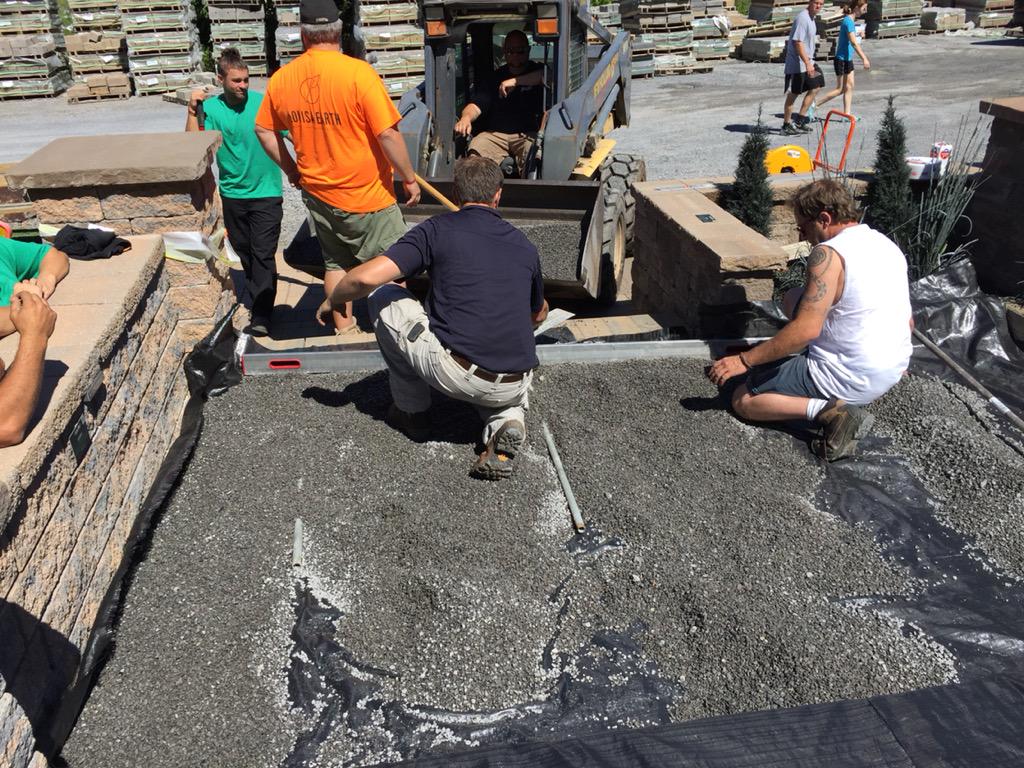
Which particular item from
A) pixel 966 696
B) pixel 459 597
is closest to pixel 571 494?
pixel 459 597

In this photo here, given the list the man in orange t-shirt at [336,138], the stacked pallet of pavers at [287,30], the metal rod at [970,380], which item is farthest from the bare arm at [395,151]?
the stacked pallet of pavers at [287,30]

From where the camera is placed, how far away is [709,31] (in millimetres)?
18453

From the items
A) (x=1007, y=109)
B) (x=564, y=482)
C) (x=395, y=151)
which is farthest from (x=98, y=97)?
(x=564, y=482)

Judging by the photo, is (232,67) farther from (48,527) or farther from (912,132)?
(912,132)

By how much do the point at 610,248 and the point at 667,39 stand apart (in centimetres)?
1285

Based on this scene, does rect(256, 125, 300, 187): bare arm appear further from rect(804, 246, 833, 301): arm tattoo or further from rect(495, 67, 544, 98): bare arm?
rect(804, 246, 833, 301): arm tattoo

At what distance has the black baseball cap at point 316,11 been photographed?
4.69 meters

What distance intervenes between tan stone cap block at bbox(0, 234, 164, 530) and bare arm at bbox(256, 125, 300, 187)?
0.93 meters

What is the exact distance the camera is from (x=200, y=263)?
4742mm

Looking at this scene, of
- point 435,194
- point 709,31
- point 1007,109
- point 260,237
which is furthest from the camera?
point 709,31

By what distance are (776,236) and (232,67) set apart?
4068 mm

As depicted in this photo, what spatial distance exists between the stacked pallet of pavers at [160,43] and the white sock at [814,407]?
15.6 metres

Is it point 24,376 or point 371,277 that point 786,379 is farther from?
point 24,376

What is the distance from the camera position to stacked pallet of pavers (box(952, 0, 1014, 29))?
71.3 ft
